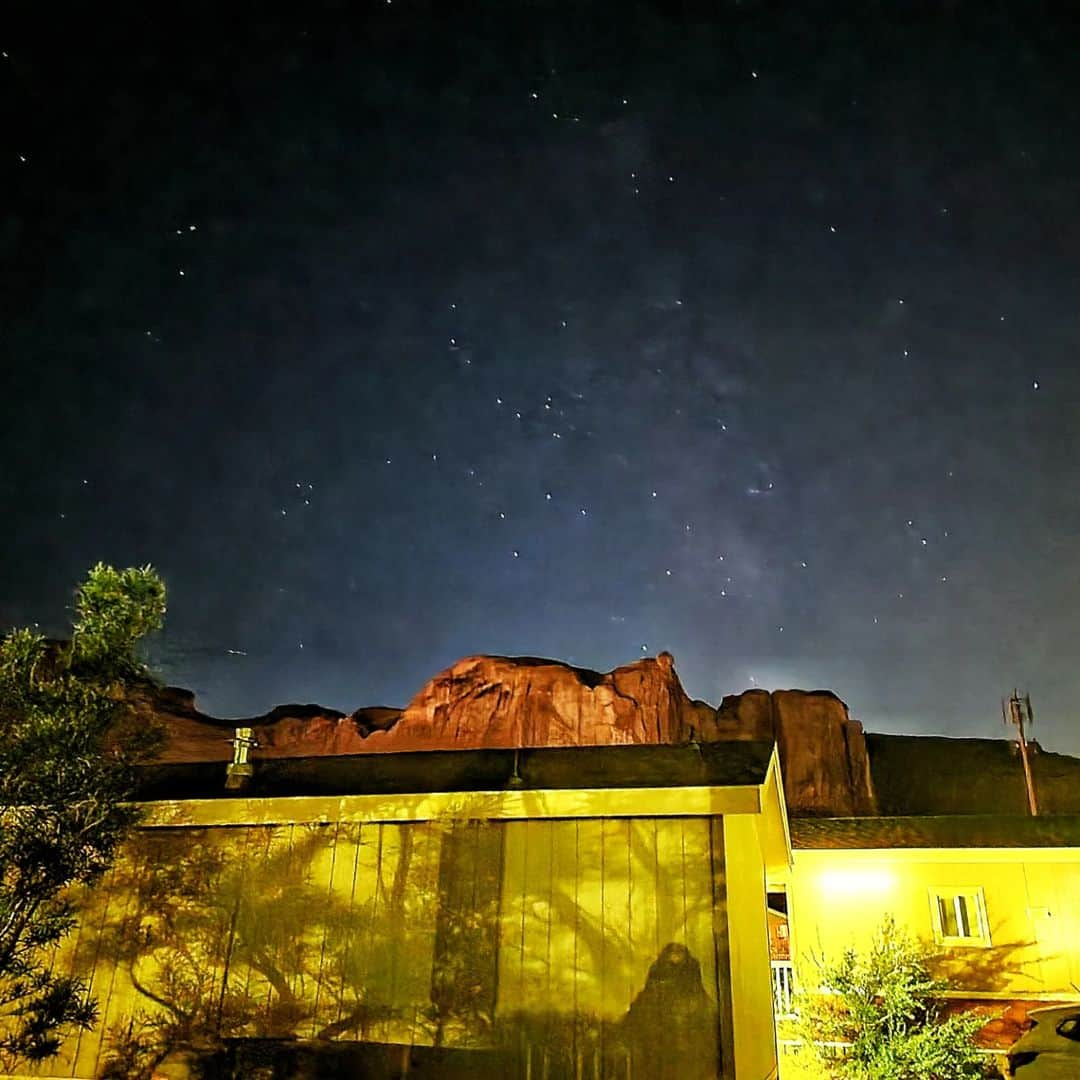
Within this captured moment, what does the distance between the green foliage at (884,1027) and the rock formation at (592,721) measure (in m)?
43.8

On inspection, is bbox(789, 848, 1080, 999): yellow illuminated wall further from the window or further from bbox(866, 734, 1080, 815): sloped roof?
bbox(866, 734, 1080, 815): sloped roof

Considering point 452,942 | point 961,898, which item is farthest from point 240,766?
point 961,898

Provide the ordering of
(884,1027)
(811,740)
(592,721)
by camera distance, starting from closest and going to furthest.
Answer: (884,1027) → (592,721) → (811,740)

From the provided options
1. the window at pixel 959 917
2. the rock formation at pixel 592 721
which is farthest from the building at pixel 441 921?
the rock formation at pixel 592 721

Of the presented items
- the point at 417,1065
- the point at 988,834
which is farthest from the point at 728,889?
the point at 988,834

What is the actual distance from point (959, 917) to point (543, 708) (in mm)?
43993

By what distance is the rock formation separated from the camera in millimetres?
57656

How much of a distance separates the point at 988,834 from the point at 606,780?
39.8 ft

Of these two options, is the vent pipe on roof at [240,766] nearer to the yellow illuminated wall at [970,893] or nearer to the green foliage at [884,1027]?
the green foliage at [884,1027]

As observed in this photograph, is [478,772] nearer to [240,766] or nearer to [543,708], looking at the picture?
[240,766]

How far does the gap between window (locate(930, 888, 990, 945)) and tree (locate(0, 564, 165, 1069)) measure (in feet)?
47.7

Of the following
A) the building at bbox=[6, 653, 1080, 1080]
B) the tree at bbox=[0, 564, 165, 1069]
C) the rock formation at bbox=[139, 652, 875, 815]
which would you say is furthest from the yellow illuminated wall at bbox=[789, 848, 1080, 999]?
the rock formation at bbox=[139, 652, 875, 815]

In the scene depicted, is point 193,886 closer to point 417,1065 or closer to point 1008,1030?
point 417,1065

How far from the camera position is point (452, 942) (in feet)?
25.0
